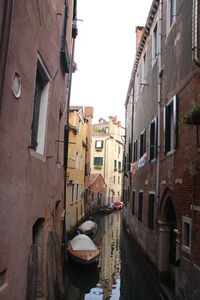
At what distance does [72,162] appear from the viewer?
57.2 feet

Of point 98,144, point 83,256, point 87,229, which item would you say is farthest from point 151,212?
point 98,144

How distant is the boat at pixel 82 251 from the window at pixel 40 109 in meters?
5.87

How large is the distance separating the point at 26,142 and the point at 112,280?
7.69m

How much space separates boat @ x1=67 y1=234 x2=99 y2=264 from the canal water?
41 centimetres

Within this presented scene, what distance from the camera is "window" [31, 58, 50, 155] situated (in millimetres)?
5246

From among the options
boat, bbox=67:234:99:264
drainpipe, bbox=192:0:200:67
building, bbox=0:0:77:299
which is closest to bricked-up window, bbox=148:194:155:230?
boat, bbox=67:234:99:264

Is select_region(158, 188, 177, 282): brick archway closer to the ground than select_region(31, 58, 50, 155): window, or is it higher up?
closer to the ground

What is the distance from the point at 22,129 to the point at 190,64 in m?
4.55

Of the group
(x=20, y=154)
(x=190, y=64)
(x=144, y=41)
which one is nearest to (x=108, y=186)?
(x=144, y=41)

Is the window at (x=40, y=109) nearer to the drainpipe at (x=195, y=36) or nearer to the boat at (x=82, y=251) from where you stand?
the drainpipe at (x=195, y=36)

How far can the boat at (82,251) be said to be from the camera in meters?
9.91

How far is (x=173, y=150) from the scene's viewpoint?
763 centimetres

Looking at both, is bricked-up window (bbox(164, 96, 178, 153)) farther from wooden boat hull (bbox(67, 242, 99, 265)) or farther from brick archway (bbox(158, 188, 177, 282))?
wooden boat hull (bbox(67, 242, 99, 265))

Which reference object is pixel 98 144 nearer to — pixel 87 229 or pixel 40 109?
pixel 87 229
